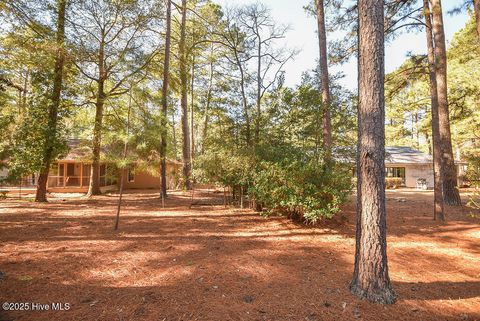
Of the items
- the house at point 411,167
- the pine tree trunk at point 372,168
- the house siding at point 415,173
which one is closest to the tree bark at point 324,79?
the pine tree trunk at point 372,168

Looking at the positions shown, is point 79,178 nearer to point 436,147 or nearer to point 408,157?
point 436,147

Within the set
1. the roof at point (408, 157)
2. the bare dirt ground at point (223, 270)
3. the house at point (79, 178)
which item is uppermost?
the roof at point (408, 157)

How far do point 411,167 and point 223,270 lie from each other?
88.9ft

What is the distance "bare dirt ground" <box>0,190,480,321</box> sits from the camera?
3.27 metres

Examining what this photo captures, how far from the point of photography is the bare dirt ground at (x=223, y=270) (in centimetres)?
327

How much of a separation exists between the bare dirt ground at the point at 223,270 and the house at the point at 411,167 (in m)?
18.7

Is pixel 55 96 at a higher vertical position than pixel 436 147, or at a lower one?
higher

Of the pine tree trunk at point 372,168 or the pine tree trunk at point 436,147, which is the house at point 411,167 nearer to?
the pine tree trunk at point 436,147

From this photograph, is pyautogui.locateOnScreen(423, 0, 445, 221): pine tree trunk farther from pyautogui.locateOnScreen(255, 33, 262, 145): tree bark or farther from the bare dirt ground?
pyautogui.locateOnScreen(255, 33, 262, 145): tree bark

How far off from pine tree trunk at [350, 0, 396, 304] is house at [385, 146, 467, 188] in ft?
78.4

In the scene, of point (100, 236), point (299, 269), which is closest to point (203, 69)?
point (100, 236)

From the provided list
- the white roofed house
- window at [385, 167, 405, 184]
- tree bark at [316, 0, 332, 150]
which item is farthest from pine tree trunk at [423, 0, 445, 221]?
window at [385, 167, 405, 184]

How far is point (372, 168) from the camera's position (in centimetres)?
354

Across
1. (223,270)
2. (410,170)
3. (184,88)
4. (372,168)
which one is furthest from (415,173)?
(223,270)
